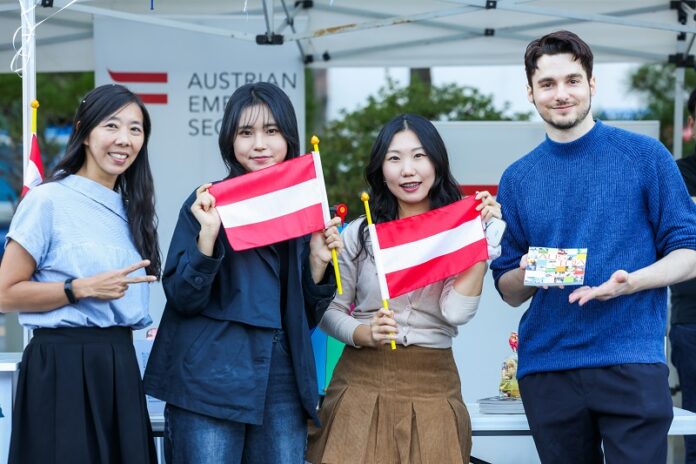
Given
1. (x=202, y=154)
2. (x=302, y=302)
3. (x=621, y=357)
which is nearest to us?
(x=621, y=357)

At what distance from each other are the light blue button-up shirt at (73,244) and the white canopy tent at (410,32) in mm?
3680

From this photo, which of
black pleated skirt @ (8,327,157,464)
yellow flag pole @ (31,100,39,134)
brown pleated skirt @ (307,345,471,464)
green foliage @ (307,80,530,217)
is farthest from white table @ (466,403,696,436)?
green foliage @ (307,80,530,217)

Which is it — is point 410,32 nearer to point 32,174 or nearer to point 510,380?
point 510,380

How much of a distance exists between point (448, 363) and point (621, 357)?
26.7 inches

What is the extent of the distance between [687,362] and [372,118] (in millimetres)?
5673

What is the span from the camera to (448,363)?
371 centimetres

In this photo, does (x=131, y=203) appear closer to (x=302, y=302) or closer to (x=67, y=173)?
(x=67, y=173)

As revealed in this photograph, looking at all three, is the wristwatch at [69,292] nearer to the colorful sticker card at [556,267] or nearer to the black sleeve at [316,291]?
the black sleeve at [316,291]

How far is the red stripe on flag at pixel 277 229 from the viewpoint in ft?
11.2

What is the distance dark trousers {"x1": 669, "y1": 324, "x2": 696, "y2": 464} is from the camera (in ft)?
17.3

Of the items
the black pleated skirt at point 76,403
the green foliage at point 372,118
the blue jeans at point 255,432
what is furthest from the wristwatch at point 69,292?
the green foliage at point 372,118

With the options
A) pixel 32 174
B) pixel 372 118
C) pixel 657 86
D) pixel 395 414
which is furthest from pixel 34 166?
pixel 657 86

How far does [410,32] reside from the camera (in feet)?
24.5

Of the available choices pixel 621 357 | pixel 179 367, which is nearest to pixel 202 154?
pixel 179 367
